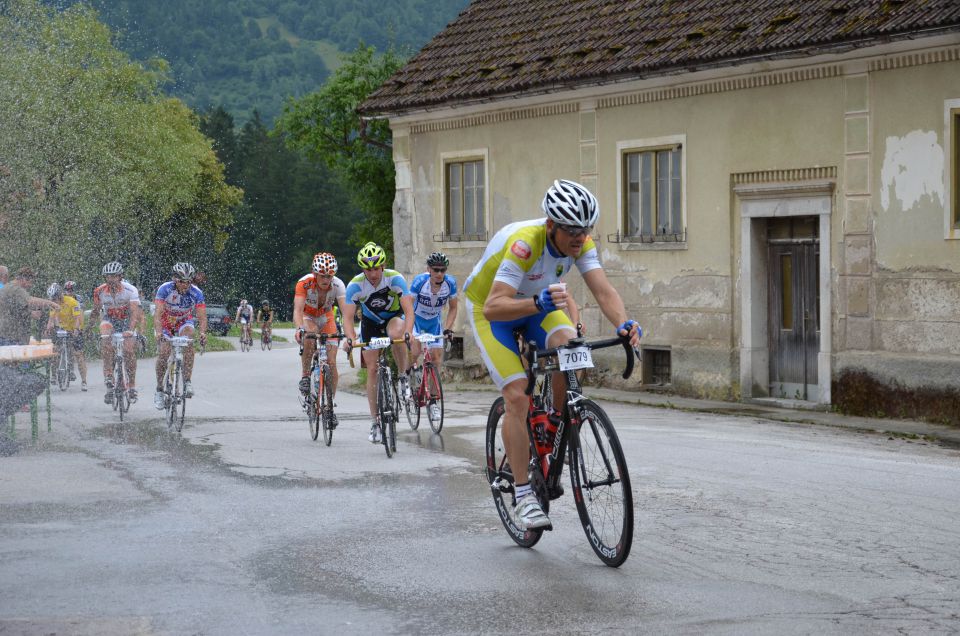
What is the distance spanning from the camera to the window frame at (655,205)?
1967cm

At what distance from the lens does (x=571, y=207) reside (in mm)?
7078

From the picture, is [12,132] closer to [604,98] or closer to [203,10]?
[604,98]

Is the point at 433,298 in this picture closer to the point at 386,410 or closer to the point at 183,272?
the point at 386,410

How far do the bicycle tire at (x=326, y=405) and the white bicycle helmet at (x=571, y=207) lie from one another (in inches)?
264

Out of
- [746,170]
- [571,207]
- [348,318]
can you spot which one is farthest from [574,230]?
[746,170]

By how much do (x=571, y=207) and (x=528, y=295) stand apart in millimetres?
737

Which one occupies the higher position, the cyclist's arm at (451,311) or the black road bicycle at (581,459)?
the cyclist's arm at (451,311)

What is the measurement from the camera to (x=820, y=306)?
699 inches

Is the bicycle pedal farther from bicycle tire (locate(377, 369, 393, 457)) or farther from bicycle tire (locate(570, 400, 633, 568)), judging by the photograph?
bicycle tire (locate(377, 369, 393, 457))

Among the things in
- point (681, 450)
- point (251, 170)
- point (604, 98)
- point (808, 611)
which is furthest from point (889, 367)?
point (251, 170)

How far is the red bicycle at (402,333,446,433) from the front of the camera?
1424cm

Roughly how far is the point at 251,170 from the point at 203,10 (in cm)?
8769

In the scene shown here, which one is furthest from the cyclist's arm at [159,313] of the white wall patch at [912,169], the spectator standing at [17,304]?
the white wall patch at [912,169]

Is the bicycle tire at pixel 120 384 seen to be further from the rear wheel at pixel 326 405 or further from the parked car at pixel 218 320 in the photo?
the parked car at pixel 218 320
